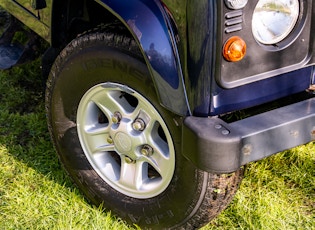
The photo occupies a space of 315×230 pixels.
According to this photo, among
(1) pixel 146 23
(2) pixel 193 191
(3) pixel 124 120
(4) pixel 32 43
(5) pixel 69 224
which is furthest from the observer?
(4) pixel 32 43

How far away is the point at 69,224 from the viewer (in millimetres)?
2674

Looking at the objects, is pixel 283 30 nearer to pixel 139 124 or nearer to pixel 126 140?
pixel 139 124

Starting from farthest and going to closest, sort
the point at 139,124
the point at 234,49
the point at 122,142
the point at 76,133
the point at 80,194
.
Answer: the point at 80,194 → the point at 76,133 → the point at 122,142 → the point at 139,124 → the point at 234,49

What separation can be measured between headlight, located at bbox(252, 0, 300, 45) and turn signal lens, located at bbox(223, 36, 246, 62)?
8 centimetres

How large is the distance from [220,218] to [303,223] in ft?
1.34

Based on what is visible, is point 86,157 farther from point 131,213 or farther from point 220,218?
point 220,218

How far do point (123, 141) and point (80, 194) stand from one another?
0.56 m

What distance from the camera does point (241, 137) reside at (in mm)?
1933

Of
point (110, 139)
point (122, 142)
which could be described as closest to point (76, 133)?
point (110, 139)

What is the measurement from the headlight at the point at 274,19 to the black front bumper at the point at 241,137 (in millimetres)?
284

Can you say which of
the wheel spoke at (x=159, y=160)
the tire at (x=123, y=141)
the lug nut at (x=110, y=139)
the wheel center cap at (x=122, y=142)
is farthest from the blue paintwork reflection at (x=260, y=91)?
the lug nut at (x=110, y=139)

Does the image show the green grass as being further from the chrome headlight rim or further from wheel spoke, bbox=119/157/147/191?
the chrome headlight rim

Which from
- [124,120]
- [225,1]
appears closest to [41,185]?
[124,120]

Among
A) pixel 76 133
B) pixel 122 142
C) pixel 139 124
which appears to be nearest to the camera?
pixel 139 124
